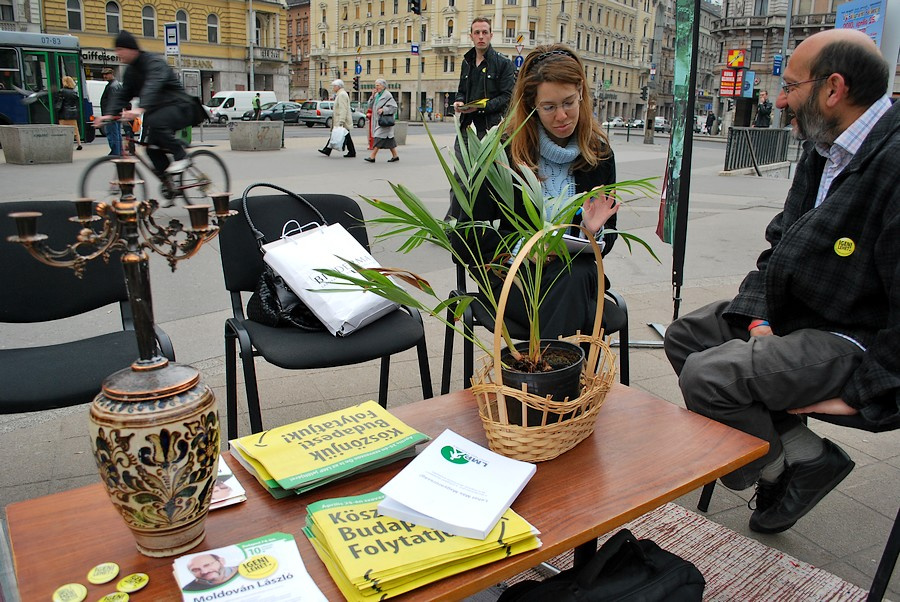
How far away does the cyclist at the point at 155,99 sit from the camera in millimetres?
6715

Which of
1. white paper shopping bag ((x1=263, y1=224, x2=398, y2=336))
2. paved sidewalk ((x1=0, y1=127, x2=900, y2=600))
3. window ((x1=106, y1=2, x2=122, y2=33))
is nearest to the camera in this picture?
paved sidewalk ((x1=0, y1=127, x2=900, y2=600))

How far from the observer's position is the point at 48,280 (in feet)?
8.38

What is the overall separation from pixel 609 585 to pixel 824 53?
1.64 meters

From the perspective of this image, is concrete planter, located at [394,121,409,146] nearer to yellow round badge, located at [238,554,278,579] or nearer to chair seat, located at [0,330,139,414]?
chair seat, located at [0,330,139,414]

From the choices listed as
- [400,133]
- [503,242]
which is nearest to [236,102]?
[400,133]

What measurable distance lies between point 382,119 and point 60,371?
11097 millimetres

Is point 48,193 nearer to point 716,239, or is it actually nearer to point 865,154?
point 716,239

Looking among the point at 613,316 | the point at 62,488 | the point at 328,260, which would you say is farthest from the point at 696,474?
the point at 62,488

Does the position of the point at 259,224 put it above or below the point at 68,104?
below

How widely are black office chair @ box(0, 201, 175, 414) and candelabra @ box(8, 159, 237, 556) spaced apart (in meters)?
1.04

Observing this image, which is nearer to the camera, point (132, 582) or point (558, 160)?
point (132, 582)

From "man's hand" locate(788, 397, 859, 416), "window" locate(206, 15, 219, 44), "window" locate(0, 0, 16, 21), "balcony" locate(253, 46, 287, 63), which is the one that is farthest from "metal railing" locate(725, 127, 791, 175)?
"balcony" locate(253, 46, 287, 63)

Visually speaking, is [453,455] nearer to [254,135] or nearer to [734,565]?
[734,565]

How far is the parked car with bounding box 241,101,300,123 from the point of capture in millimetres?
30594
